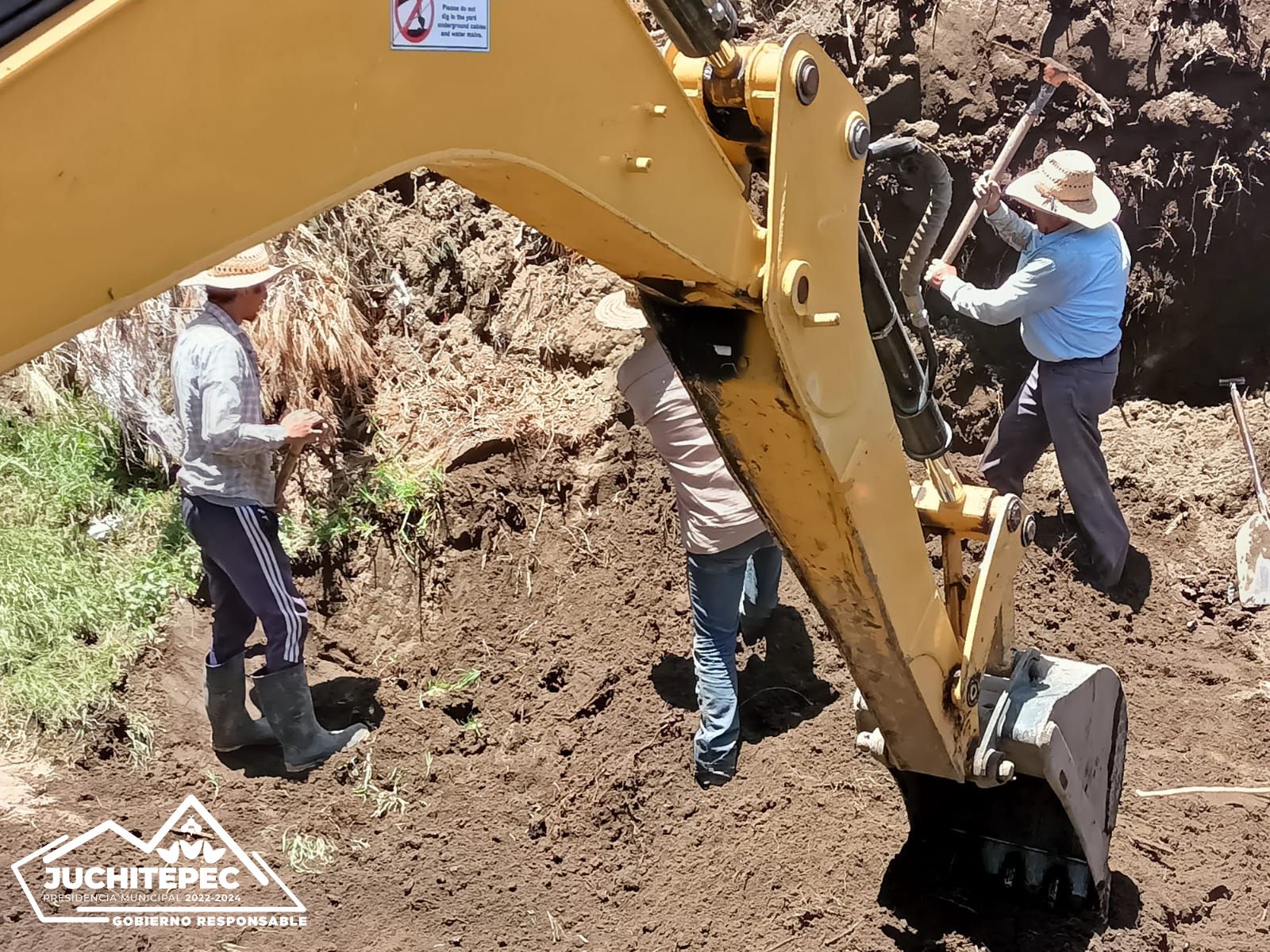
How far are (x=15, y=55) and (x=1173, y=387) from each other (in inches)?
280

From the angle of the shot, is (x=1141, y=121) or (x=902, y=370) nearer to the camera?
(x=902, y=370)

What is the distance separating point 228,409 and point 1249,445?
5311mm

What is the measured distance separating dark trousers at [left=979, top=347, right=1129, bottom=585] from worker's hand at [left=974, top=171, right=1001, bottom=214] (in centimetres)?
89

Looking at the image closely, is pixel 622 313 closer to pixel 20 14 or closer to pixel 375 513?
pixel 375 513

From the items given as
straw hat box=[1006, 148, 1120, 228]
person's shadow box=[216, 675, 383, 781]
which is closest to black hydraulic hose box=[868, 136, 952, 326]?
straw hat box=[1006, 148, 1120, 228]

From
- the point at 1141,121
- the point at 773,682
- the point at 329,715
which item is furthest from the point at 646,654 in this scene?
the point at 1141,121

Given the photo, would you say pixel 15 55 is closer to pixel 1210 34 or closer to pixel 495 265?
pixel 495 265

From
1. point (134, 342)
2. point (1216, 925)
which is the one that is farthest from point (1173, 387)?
point (134, 342)

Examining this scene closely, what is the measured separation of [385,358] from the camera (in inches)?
292

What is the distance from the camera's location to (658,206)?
2320 millimetres

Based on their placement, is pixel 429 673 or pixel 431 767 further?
pixel 429 673

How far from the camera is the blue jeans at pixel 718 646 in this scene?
5.09 m

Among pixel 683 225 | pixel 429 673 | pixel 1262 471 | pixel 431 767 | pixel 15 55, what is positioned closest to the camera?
pixel 15 55

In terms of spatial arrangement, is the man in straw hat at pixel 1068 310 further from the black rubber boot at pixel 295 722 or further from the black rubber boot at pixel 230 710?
the black rubber boot at pixel 230 710
